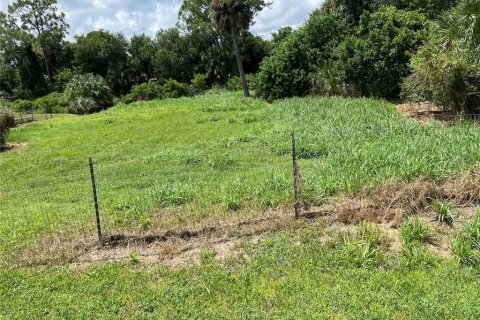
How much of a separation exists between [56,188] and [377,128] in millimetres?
8901

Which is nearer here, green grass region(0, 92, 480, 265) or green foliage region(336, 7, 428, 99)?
green grass region(0, 92, 480, 265)

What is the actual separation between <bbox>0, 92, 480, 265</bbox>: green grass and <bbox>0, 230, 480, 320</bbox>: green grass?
1.31 metres

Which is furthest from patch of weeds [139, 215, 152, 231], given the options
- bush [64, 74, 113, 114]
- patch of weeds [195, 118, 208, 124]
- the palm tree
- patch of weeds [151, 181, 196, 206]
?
bush [64, 74, 113, 114]

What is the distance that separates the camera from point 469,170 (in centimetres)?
641

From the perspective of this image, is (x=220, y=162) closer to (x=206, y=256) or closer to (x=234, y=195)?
(x=234, y=195)

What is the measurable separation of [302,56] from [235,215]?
71.7 feet

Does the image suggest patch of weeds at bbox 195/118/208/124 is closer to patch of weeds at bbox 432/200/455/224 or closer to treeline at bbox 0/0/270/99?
patch of weeds at bbox 432/200/455/224

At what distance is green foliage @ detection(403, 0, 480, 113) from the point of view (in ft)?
36.8

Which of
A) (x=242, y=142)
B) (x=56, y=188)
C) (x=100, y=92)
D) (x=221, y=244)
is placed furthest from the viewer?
(x=100, y=92)

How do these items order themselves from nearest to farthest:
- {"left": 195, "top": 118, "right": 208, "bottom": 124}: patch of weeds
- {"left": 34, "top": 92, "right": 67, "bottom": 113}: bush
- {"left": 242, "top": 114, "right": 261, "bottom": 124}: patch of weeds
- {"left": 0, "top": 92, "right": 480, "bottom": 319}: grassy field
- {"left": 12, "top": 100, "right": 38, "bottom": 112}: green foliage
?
{"left": 0, "top": 92, "right": 480, "bottom": 319}: grassy field → {"left": 242, "top": 114, "right": 261, "bottom": 124}: patch of weeds → {"left": 195, "top": 118, "right": 208, "bottom": 124}: patch of weeds → {"left": 34, "top": 92, "right": 67, "bottom": 113}: bush → {"left": 12, "top": 100, "right": 38, "bottom": 112}: green foliage

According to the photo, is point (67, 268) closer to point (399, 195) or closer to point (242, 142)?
point (399, 195)

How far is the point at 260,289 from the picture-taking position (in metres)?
4.43

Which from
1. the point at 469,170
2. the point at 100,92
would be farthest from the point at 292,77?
the point at 469,170

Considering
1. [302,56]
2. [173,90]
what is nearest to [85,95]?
[173,90]
